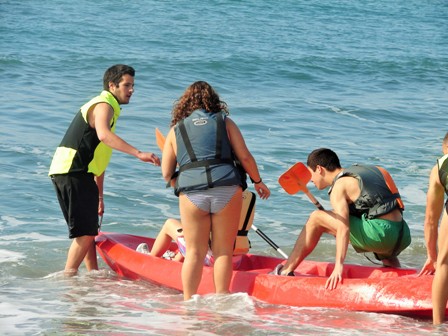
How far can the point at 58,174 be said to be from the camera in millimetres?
7211

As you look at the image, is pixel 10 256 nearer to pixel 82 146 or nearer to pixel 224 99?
pixel 82 146

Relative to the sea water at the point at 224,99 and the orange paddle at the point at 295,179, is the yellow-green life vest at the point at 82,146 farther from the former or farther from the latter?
the orange paddle at the point at 295,179

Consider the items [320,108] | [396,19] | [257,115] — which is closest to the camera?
[257,115]

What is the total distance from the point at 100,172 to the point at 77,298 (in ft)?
3.28

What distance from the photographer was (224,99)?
17594 millimetres

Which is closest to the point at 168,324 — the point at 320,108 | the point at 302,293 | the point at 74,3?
the point at 302,293

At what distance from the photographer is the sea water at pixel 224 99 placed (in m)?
6.51

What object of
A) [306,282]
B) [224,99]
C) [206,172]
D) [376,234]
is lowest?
[306,282]

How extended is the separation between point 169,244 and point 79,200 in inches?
32.0

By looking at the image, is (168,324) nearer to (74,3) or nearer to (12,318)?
(12,318)

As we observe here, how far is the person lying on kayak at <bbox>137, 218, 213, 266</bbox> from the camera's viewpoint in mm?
7172

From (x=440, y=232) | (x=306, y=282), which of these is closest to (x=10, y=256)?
(x=306, y=282)

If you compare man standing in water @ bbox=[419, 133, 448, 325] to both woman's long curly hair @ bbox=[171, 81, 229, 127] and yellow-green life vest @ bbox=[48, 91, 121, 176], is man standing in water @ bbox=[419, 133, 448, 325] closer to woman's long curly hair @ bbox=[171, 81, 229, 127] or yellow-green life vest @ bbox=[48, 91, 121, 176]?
woman's long curly hair @ bbox=[171, 81, 229, 127]

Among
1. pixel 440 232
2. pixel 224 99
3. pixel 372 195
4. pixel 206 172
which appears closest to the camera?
pixel 440 232
